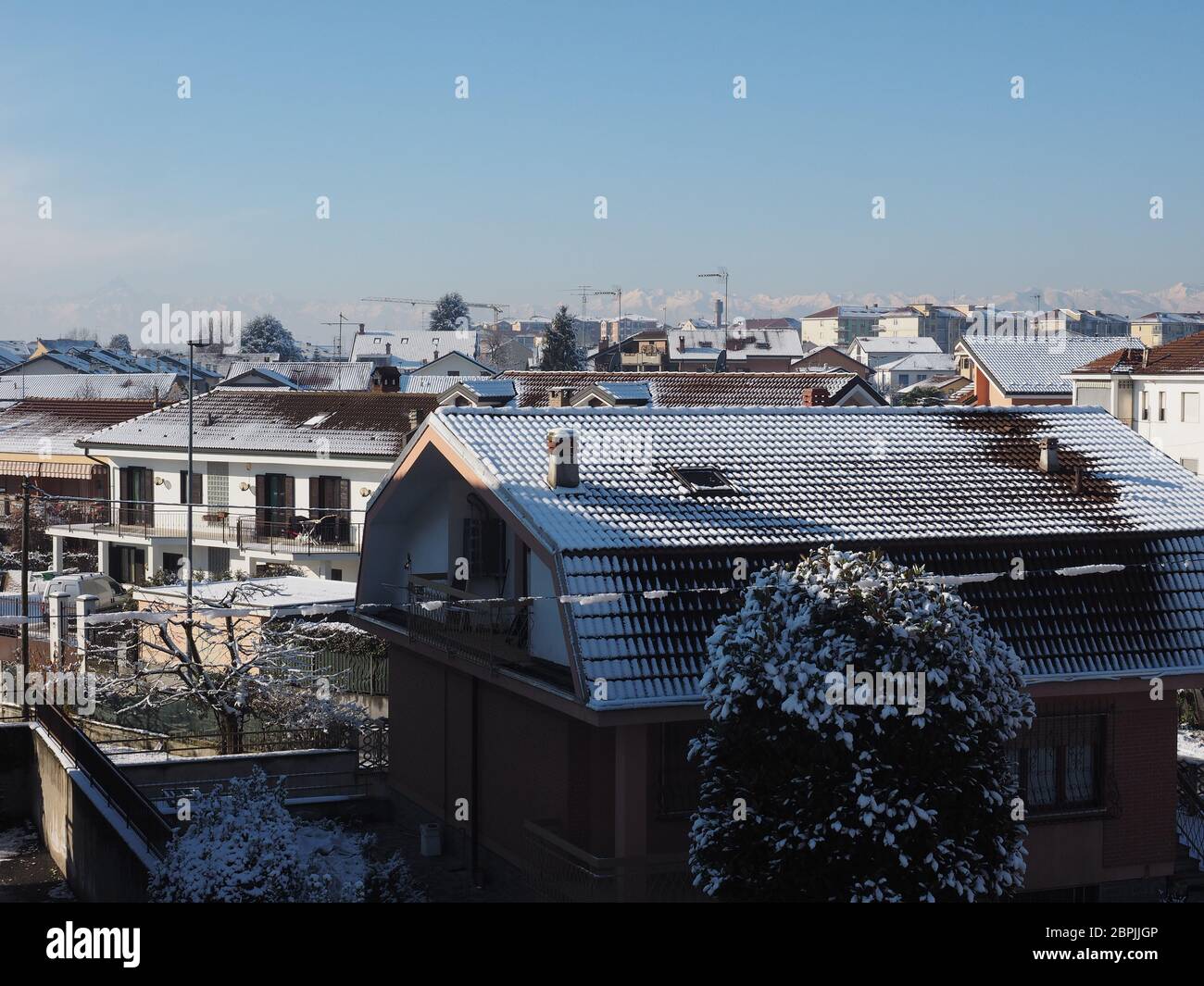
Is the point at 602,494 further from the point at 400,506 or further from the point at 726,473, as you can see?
the point at 400,506

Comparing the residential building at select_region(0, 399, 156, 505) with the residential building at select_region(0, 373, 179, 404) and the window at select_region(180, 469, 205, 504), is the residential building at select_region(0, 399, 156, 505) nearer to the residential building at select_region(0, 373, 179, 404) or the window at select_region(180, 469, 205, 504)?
the window at select_region(180, 469, 205, 504)

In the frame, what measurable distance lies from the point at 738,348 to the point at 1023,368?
199 feet

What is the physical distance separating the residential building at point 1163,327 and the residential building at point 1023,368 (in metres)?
83.5

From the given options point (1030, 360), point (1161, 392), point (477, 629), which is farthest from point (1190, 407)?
point (477, 629)

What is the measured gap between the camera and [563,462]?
1659 centimetres

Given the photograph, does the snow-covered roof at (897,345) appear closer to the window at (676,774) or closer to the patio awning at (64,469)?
the patio awning at (64,469)

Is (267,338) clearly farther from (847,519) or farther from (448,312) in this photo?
(847,519)

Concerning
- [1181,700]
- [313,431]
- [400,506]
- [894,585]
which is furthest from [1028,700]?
[313,431]

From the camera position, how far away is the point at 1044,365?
226ft

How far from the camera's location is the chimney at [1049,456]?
19.0 meters

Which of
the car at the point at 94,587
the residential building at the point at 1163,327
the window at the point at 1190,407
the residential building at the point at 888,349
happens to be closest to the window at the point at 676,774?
the car at the point at 94,587

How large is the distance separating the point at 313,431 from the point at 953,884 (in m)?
33.5

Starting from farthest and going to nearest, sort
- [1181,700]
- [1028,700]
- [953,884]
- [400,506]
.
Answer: [1181,700] → [400,506] → [1028,700] → [953,884]

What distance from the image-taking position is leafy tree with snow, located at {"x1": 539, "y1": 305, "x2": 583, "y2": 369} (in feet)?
370
